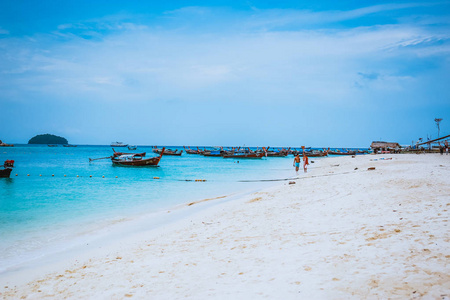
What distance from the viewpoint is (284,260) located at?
4.74 metres

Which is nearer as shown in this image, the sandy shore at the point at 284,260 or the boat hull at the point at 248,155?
the sandy shore at the point at 284,260

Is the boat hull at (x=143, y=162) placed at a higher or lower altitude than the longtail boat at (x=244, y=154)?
lower

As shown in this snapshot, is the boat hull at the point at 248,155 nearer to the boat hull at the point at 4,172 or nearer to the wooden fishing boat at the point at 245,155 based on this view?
the wooden fishing boat at the point at 245,155

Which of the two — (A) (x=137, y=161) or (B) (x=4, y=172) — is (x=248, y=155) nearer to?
(A) (x=137, y=161)

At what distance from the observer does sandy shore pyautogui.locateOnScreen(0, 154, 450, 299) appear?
144 inches

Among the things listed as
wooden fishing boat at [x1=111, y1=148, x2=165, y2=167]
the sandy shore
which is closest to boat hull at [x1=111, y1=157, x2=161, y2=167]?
wooden fishing boat at [x1=111, y1=148, x2=165, y2=167]

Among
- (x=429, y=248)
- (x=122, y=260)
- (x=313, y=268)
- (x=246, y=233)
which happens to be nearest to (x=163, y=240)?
(x=122, y=260)

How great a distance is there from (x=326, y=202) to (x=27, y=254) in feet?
29.9

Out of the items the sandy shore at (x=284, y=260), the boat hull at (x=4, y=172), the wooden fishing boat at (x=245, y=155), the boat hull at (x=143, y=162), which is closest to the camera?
the sandy shore at (x=284, y=260)

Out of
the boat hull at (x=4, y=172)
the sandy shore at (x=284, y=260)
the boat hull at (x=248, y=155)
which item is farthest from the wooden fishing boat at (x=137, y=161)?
→ the sandy shore at (x=284, y=260)

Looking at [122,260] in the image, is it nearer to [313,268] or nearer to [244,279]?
[244,279]

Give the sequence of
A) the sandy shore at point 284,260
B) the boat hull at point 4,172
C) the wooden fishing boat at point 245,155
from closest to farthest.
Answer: the sandy shore at point 284,260 < the boat hull at point 4,172 < the wooden fishing boat at point 245,155

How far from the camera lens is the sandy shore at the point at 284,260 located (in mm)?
3658

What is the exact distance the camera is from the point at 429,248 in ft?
13.9
